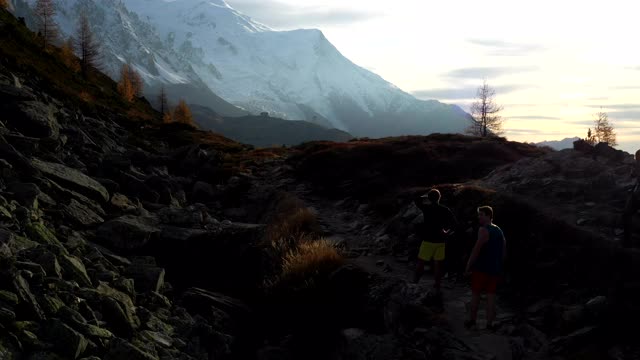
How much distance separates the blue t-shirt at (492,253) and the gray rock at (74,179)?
13.1m

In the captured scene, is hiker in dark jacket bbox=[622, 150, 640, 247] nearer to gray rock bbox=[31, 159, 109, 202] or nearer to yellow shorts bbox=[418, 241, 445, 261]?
yellow shorts bbox=[418, 241, 445, 261]

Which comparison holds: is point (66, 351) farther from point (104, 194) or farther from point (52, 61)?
point (52, 61)

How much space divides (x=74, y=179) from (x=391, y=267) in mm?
11119

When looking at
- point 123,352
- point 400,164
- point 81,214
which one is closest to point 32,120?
point 81,214

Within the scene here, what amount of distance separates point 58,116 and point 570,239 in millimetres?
23562

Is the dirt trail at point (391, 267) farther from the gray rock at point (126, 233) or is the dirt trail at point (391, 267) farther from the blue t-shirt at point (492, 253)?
the gray rock at point (126, 233)

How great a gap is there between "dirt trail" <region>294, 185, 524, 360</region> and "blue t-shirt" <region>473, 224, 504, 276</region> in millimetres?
1609

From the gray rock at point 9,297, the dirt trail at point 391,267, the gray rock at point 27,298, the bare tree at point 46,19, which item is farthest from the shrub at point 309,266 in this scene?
the bare tree at point 46,19

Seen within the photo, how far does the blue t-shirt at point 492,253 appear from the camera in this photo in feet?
38.5

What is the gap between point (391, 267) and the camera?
55.8 feet

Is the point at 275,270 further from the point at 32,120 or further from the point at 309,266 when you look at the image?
the point at 32,120

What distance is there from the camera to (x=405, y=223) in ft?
66.1

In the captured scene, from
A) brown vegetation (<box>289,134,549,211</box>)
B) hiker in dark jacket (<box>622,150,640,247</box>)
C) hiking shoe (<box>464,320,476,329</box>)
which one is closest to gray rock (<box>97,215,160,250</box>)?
hiking shoe (<box>464,320,476,329</box>)

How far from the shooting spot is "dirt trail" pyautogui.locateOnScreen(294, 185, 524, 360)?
11.8 meters
